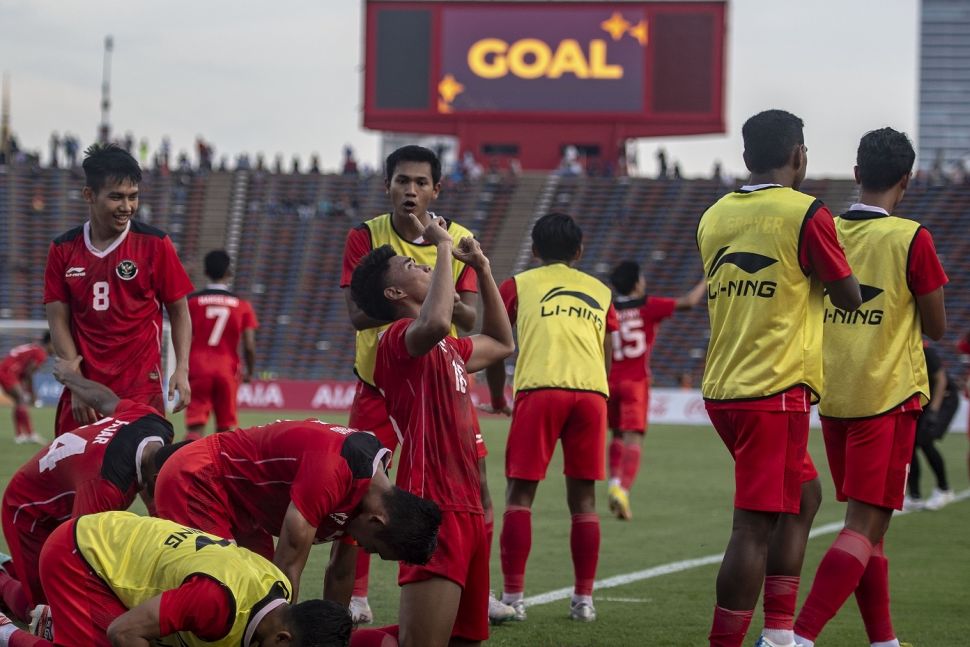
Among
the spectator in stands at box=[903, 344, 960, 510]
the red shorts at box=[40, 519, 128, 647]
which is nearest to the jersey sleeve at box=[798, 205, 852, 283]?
the red shorts at box=[40, 519, 128, 647]

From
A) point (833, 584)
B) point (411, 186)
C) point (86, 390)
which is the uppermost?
point (411, 186)

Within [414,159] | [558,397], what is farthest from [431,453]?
[558,397]

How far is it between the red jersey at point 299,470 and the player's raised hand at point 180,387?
6.80ft

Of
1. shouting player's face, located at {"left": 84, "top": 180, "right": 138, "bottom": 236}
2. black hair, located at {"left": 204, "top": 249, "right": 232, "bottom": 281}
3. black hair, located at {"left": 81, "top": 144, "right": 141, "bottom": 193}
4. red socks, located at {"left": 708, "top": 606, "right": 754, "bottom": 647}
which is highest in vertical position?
black hair, located at {"left": 81, "top": 144, "right": 141, "bottom": 193}

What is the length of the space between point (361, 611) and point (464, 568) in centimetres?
211

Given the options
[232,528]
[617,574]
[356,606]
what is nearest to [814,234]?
[232,528]

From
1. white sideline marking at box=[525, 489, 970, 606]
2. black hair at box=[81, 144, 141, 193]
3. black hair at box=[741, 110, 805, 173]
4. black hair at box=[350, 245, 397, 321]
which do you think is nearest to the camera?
black hair at box=[350, 245, 397, 321]

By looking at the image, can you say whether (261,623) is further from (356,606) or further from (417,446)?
(356,606)

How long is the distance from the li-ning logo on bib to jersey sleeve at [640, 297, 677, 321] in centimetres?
457

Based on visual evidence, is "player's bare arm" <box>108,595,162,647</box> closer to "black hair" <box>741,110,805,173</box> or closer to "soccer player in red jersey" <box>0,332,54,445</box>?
"black hair" <box>741,110,805,173</box>

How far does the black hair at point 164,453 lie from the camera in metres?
5.57

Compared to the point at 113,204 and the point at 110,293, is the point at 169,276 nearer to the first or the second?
the point at 110,293

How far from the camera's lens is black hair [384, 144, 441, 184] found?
698 centimetres

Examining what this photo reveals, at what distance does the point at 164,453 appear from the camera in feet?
18.5
